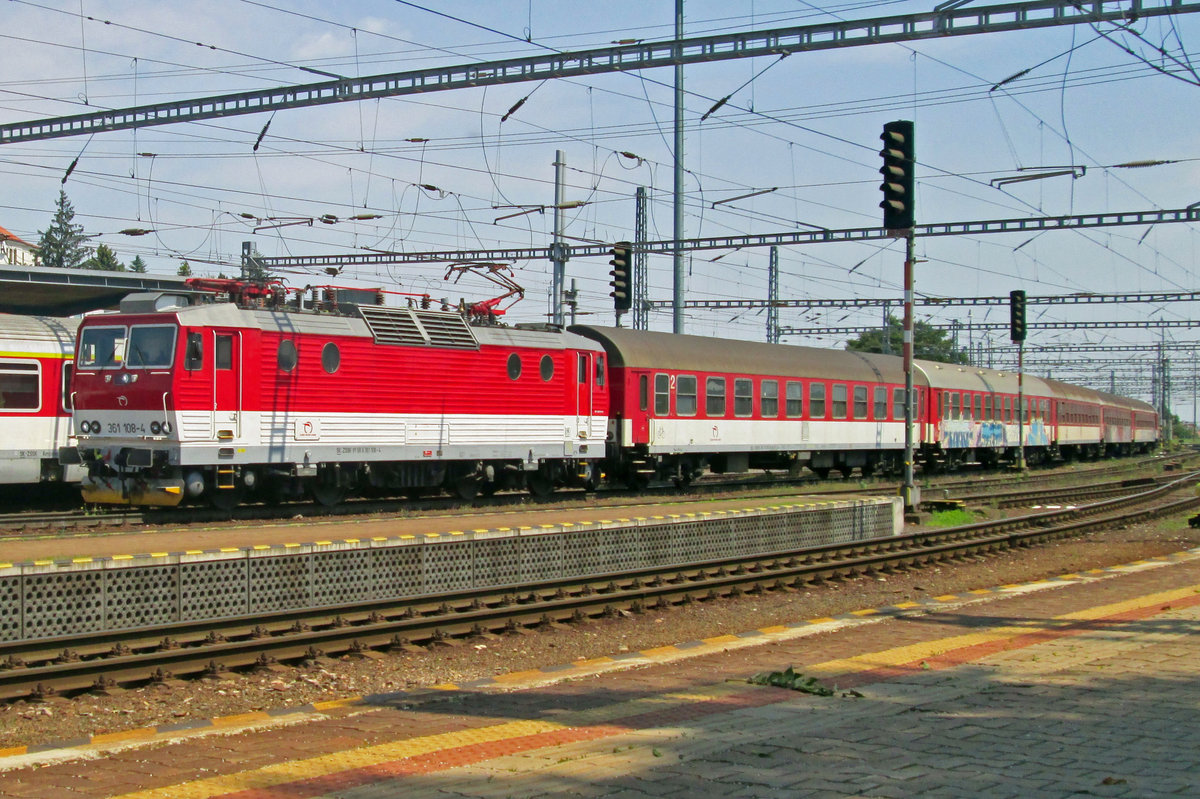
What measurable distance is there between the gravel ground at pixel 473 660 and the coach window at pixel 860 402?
15.4 metres

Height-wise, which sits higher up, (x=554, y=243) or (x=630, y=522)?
(x=554, y=243)

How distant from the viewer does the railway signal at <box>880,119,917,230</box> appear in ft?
60.2

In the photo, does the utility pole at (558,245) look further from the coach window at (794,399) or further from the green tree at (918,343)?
the green tree at (918,343)

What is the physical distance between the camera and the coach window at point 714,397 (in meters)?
28.2

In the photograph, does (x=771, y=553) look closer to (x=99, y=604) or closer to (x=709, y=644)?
(x=709, y=644)

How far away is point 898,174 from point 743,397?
11527 millimetres

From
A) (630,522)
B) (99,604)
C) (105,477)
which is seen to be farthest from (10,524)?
(630,522)

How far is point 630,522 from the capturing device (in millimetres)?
15117

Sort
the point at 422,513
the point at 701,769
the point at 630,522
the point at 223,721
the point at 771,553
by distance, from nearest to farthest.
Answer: the point at 701,769 < the point at 223,721 < the point at 630,522 < the point at 771,553 < the point at 422,513

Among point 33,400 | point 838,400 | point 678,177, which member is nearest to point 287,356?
point 33,400

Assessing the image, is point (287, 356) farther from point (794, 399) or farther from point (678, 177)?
point (678, 177)

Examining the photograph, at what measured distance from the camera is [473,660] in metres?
10.8

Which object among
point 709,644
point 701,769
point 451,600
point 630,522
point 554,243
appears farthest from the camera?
point 554,243

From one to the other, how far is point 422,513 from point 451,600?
25.3 ft
